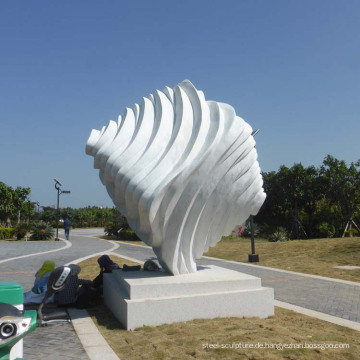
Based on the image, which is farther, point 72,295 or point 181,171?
point 72,295

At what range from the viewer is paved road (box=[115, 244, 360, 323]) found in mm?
8000

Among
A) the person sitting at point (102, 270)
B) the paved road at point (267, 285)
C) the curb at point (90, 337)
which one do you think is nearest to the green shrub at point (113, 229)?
the paved road at point (267, 285)

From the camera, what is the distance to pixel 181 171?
273 inches

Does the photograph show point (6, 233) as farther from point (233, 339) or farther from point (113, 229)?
point (233, 339)

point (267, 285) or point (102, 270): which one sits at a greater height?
point (102, 270)

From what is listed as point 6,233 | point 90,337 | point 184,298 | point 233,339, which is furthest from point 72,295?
point 6,233

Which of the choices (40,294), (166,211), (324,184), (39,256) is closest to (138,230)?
(166,211)

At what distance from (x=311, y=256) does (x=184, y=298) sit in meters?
11.9

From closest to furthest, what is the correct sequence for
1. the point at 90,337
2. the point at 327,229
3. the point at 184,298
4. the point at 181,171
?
the point at 90,337, the point at 184,298, the point at 181,171, the point at 327,229

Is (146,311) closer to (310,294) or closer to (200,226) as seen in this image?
(200,226)

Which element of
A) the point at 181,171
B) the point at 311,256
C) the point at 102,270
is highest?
the point at 181,171

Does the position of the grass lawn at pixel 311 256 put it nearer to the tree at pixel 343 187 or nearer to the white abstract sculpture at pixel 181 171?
the white abstract sculpture at pixel 181 171

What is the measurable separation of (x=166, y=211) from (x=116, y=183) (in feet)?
3.78

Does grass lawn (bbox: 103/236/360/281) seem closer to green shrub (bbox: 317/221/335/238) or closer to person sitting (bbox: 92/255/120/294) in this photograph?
person sitting (bbox: 92/255/120/294)
